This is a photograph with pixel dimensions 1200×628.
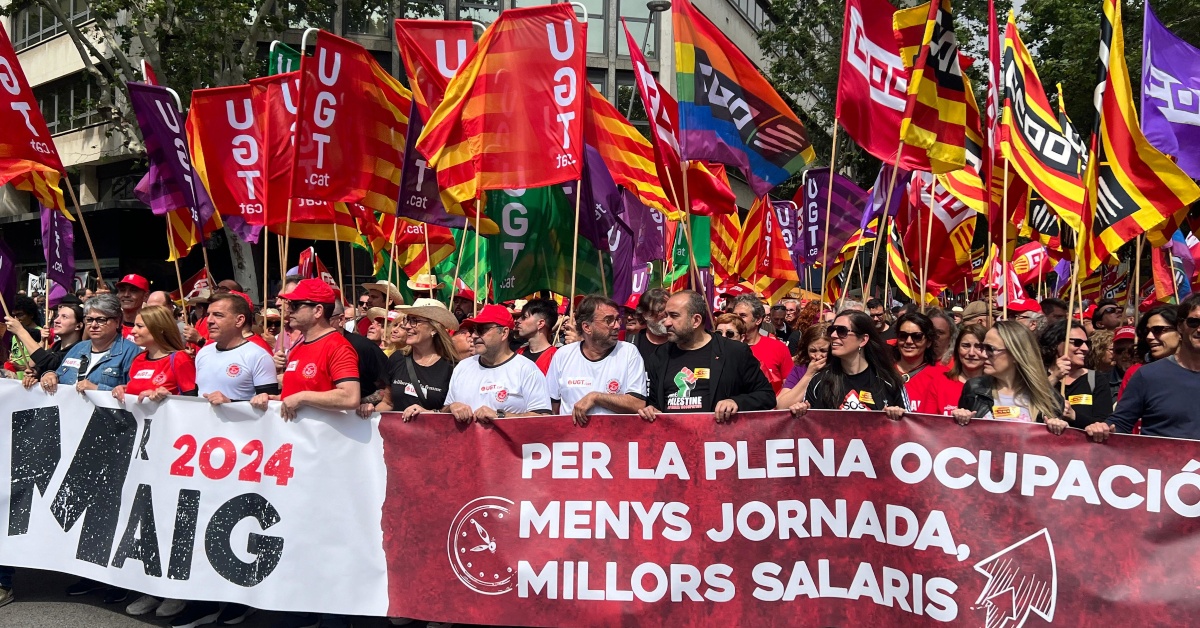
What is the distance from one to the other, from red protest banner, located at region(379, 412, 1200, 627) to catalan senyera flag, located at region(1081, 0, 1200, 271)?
8.33ft

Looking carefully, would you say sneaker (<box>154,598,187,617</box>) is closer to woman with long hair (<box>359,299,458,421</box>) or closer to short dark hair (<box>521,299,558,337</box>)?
woman with long hair (<box>359,299,458,421</box>)

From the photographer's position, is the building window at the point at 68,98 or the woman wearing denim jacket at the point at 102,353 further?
the building window at the point at 68,98

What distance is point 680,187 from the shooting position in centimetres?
970

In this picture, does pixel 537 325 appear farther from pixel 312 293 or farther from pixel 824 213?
pixel 824 213

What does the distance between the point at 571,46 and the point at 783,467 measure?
4337 mm

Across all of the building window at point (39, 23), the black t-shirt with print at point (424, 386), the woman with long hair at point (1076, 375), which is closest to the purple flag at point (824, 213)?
the woman with long hair at point (1076, 375)

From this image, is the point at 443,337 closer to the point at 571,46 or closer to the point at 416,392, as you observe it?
the point at 416,392

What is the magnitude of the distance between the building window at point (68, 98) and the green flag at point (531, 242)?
22640mm

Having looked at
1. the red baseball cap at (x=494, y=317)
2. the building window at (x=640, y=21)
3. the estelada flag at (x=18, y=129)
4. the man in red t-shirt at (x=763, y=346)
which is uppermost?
the building window at (x=640, y=21)

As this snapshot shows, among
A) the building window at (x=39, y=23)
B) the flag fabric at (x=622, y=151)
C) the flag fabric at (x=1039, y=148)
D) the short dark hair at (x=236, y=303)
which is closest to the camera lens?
the short dark hair at (x=236, y=303)

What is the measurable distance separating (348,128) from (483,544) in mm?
4760

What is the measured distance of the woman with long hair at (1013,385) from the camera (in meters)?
5.21

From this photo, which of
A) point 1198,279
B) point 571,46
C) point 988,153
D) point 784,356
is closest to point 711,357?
point 784,356

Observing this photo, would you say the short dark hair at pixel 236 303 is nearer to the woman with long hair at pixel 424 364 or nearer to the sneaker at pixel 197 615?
the woman with long hair at pixel 424 364
